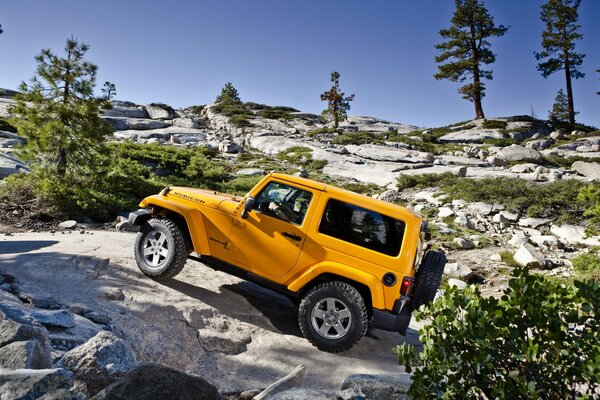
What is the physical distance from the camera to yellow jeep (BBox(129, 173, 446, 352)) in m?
5.54

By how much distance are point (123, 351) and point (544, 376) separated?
3028mm

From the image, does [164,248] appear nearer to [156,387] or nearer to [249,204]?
[249,204]

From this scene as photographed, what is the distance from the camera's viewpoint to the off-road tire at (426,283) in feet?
19.0

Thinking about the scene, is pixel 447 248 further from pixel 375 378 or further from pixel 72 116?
pixel 72 116

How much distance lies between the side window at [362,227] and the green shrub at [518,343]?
2.98 meters

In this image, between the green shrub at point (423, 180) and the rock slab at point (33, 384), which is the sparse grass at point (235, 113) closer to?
the green shrub at point (423, 180)

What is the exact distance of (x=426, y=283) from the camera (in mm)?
5824

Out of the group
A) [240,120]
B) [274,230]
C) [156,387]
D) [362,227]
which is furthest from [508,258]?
[240,120]

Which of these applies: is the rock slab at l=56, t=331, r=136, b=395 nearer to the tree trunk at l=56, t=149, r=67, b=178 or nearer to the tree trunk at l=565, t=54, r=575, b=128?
the tree trunk at l=56, t=149, r=67, b=178

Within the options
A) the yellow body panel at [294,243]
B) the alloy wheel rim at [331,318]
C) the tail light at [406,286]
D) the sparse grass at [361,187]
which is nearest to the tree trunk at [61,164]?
the yellow body panel at [294,243]

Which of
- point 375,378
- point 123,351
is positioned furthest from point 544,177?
point 123,351

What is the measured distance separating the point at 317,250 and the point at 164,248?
98.7 inches

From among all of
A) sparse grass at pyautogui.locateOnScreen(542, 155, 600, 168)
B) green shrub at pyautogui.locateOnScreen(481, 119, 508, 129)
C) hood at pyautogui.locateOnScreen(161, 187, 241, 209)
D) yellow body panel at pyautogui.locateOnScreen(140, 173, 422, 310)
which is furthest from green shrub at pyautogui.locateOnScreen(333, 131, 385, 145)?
yellow body panel at pyautogui.locateOnScreen(140, 173, 422, 310)

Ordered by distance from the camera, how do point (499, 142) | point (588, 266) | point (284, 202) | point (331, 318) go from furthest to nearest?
point (499, 142), point (588, 266), point (284, 202), point (331, 318)
